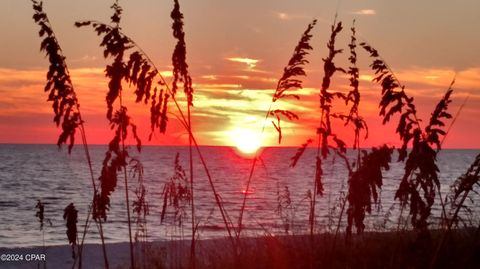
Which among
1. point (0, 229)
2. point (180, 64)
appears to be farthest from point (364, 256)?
point (0, 229)

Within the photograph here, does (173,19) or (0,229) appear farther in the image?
(0,229)

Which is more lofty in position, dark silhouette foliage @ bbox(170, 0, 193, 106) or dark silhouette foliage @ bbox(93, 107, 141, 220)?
dark silhouette foliage @ bbox(170, 0, 193, 106)

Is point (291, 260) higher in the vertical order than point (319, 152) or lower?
lower

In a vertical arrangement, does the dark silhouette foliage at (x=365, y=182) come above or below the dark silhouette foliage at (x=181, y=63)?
below

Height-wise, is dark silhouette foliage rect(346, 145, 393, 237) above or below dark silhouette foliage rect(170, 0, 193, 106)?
below

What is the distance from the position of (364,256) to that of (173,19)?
3.64 m

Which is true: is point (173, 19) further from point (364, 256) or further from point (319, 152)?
point (364, 256)

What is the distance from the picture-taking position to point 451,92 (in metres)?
6.09

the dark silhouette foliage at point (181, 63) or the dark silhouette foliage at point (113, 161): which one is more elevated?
the dark silhouette foliage at point (181, 63)

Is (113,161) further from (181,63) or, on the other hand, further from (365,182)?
(365,182)

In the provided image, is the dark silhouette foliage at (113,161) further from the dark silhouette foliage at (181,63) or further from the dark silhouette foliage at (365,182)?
the dark silhouette foliage at (365,182)

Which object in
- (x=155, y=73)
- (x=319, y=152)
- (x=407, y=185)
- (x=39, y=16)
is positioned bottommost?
(x=407, y=185)

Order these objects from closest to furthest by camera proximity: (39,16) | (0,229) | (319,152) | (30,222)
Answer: (39,16)
(319,152)
(0,229)
(30,222)

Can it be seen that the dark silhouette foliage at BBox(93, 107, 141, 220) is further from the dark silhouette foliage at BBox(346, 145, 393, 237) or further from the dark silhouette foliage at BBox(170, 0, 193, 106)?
the dark silhouette foliage at BBox(346, 145, 393, 237)
